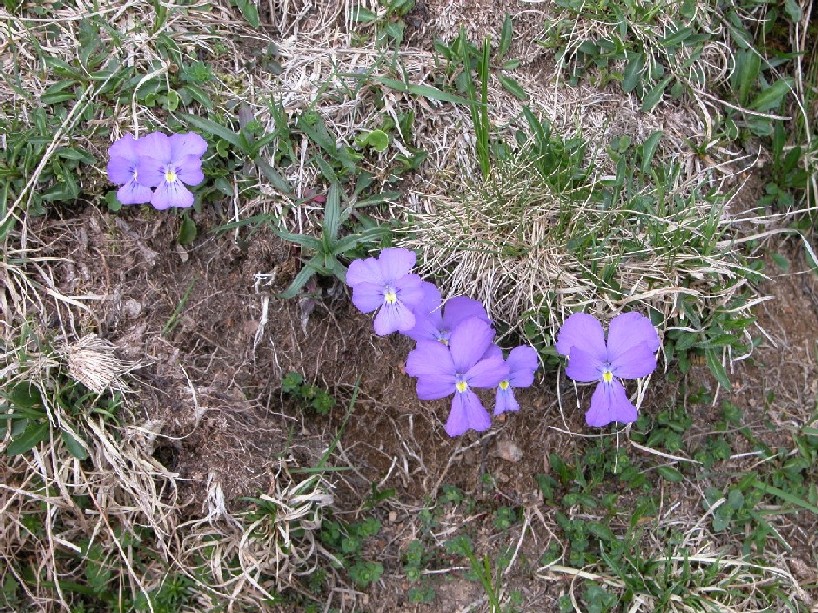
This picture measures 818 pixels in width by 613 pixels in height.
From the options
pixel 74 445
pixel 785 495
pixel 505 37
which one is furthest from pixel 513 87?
pixel 74 445

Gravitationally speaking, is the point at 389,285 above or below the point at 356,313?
above

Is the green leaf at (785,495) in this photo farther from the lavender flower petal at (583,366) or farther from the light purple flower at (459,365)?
the light purple flower at (459,365)

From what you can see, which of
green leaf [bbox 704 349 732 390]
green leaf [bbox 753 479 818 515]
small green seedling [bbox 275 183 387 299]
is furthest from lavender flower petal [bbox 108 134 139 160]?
green leaf [bbox 753 479 818 515]

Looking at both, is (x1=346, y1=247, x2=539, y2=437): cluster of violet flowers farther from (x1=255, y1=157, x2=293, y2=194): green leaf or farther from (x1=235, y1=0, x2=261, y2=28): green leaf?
(x1=235, y1=0, x2=261, y2=28): green leaf

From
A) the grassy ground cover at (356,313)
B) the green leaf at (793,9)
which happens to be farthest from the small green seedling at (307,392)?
the green leaf at (793,9)

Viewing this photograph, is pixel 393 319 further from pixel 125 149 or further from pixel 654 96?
pixel 654 96

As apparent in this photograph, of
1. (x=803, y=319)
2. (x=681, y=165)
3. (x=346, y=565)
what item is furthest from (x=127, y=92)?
(x=803, y=319)
